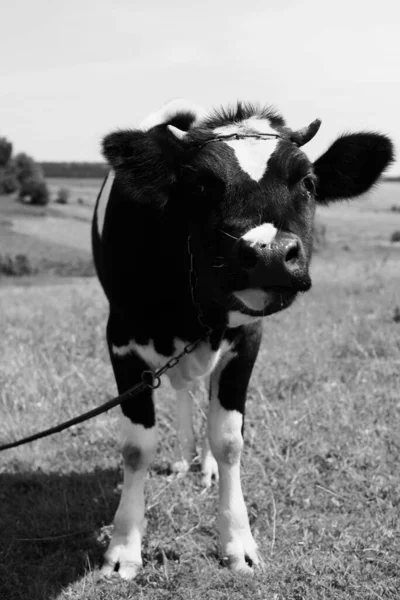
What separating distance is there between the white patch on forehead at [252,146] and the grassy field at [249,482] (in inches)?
73.5

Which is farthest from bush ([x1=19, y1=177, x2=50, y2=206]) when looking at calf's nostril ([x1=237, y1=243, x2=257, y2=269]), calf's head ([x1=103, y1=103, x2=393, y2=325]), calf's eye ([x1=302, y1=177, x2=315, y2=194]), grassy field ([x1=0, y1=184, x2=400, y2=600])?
calf's nostril ([x1=237, y1=243, x2=257, y2=269])

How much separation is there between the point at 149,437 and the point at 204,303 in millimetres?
909

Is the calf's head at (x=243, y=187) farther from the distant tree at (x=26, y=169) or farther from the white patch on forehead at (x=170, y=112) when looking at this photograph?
the distant tree at (x=26, y=169)

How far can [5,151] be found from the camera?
3747 centimetres

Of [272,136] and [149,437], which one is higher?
[272,136]

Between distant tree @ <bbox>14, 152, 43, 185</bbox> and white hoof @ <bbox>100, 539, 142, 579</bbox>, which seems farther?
distant tree @ <bbox>14, 152, 43, 185</bbox>

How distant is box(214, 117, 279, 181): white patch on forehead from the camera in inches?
126

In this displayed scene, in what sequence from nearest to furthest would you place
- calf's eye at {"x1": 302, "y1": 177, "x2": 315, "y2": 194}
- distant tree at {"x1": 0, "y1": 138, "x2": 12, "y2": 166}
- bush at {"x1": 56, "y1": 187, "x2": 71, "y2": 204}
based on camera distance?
1. calf's eye at {"x1": 302, "y1": 177, "x2": 315, "y2": 194}
2. bush at {"x1": 56, "y1": 187, "x2": 71, "y2": 204}
3. distant tree at {"x1": 0, "y1": 138, "x2": 12, "y2": 166}

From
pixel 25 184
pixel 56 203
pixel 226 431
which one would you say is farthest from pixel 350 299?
pixel 25 184

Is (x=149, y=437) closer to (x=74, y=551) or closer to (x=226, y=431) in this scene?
(x=226, y=431)

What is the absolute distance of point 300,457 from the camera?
16.3 ft

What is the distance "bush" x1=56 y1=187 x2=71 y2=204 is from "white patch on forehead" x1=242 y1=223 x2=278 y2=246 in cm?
2836

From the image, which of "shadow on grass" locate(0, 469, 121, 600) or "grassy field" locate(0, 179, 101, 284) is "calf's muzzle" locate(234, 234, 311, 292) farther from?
"grassy field" locate(0, 179, 101, 284)

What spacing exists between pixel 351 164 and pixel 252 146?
0.77 meters
